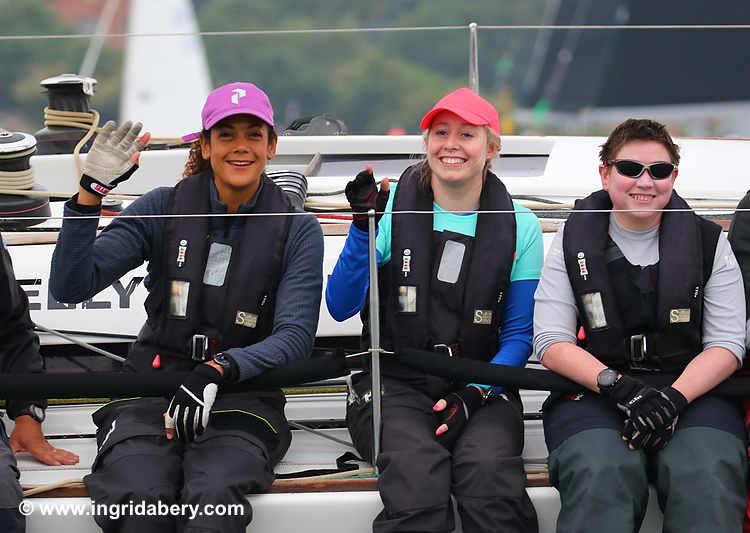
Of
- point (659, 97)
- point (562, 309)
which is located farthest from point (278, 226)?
point (659, 97)

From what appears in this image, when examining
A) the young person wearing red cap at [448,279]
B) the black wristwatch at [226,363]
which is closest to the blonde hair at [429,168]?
the young person wearing red cap at [448,279]

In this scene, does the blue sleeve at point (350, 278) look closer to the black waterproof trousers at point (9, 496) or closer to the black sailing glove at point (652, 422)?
the black sailing glove at point (652, 422)

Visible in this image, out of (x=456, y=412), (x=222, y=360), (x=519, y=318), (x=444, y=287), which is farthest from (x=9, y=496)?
(x=519, y=318)

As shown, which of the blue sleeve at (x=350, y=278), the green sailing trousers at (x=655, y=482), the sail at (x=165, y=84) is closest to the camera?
the green sailing trousers at (x=655, y=482)

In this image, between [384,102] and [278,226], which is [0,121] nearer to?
[384,102]

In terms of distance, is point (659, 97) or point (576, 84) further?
point (576, 84)

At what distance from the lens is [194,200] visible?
11.0 ft

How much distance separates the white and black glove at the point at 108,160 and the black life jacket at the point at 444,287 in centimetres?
68

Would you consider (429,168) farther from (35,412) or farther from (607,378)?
(35,412)

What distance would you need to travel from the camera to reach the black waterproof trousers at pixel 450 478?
299 centimetres

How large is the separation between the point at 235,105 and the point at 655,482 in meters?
1.29

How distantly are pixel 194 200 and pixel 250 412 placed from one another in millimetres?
539

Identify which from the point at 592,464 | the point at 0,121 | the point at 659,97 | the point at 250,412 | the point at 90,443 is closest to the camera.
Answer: the point at 592,464

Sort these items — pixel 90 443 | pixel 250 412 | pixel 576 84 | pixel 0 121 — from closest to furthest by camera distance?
pixel 250 412, pixel 90 443, pixel 576 84, pixel 0 121
